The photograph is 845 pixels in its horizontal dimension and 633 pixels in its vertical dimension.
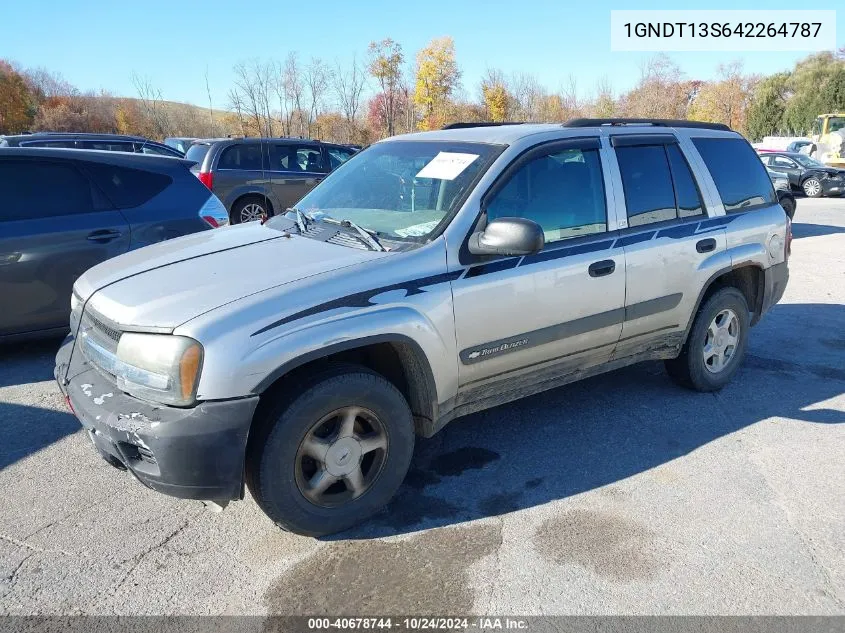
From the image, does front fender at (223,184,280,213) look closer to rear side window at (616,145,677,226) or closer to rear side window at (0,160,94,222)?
rear side window at (0,160,94,222)

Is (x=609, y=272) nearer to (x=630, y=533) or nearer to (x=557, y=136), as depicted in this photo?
(x=557, y=136)

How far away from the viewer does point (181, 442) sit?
8.47 feet

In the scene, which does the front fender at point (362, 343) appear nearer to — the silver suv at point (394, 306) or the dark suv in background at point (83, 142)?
the silver suv at point (394, 306)

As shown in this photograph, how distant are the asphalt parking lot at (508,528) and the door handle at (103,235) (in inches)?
53.3

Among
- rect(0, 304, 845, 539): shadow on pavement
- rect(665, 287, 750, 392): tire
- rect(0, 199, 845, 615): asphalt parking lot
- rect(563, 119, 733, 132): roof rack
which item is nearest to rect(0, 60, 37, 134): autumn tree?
rect(0, 304, 845, 539): shadow on pavement

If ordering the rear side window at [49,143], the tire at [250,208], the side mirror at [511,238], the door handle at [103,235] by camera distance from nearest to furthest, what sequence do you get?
the side mirror at [511,238] → the door handle at [103,235] → the rear side window at [49,143] → the tire at [250,208]

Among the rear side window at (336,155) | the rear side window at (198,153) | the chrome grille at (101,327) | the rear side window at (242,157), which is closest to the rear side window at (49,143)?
the rear side window at (198,153)

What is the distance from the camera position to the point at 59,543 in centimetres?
297

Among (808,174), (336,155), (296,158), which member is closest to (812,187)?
(808,174)

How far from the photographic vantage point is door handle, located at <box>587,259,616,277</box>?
3759 mm

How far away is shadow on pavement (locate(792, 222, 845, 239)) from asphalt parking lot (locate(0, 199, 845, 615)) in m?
10.1

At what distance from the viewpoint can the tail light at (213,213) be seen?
232 inches

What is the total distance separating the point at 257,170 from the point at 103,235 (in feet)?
23.1

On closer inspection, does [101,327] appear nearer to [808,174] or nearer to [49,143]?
[49,143]
